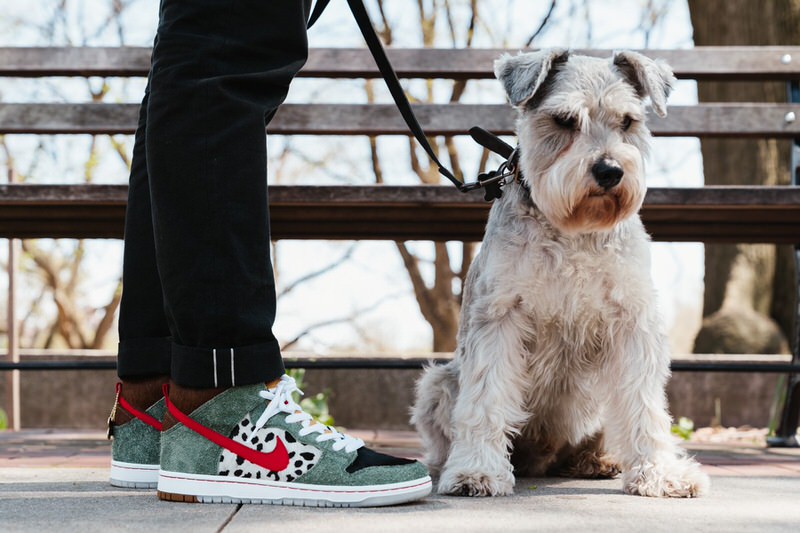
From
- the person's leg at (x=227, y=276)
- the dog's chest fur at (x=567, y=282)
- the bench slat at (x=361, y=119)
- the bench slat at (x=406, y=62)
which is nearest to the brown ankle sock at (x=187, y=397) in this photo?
the person's leg at (x=227, y=276)

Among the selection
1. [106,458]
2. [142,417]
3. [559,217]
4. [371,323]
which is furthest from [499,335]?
[371,323]

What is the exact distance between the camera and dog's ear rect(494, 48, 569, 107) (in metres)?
2.76

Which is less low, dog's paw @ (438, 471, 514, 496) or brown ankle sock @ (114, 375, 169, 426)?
brown ankle sock @ (114, 375, 169, 426)

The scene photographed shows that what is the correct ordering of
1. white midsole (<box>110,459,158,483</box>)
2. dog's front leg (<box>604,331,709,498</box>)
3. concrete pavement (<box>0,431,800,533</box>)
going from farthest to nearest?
1. dog's front leg (<box>604,331,709,498</box>)
2. white midsole (<box>110,459,158,483</box>)
3. concrete pavement (<box>0,431,800,533</box>)

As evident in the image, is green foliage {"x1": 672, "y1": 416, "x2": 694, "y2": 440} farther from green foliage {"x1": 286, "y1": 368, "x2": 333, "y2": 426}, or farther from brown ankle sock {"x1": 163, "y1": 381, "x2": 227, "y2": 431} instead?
brown ankle sock {"x1": 163, "y1": 381, "x2": 227, "y2": 431}

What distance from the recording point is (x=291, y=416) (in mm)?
2104

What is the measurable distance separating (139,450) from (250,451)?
1.69 ft

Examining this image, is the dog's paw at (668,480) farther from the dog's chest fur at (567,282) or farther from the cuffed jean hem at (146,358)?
the cuffed jean hem at (146,358)

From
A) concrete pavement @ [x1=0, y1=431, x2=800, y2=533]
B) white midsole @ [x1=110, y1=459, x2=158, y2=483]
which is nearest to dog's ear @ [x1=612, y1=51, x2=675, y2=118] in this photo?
concrete pavement @ [x1=0, y1=431, x2=800, y2=533]

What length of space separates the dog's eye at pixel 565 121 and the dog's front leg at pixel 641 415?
Result: 2.18ft

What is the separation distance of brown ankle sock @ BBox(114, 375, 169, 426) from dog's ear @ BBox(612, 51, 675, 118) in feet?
5.73

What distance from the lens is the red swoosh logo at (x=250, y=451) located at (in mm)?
2066

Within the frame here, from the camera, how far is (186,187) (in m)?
2.00

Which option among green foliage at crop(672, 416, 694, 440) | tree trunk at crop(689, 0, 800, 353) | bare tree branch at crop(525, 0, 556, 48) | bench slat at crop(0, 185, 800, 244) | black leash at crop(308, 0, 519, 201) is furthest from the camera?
bare tree branch at crop(525, 0, 556, 48)
